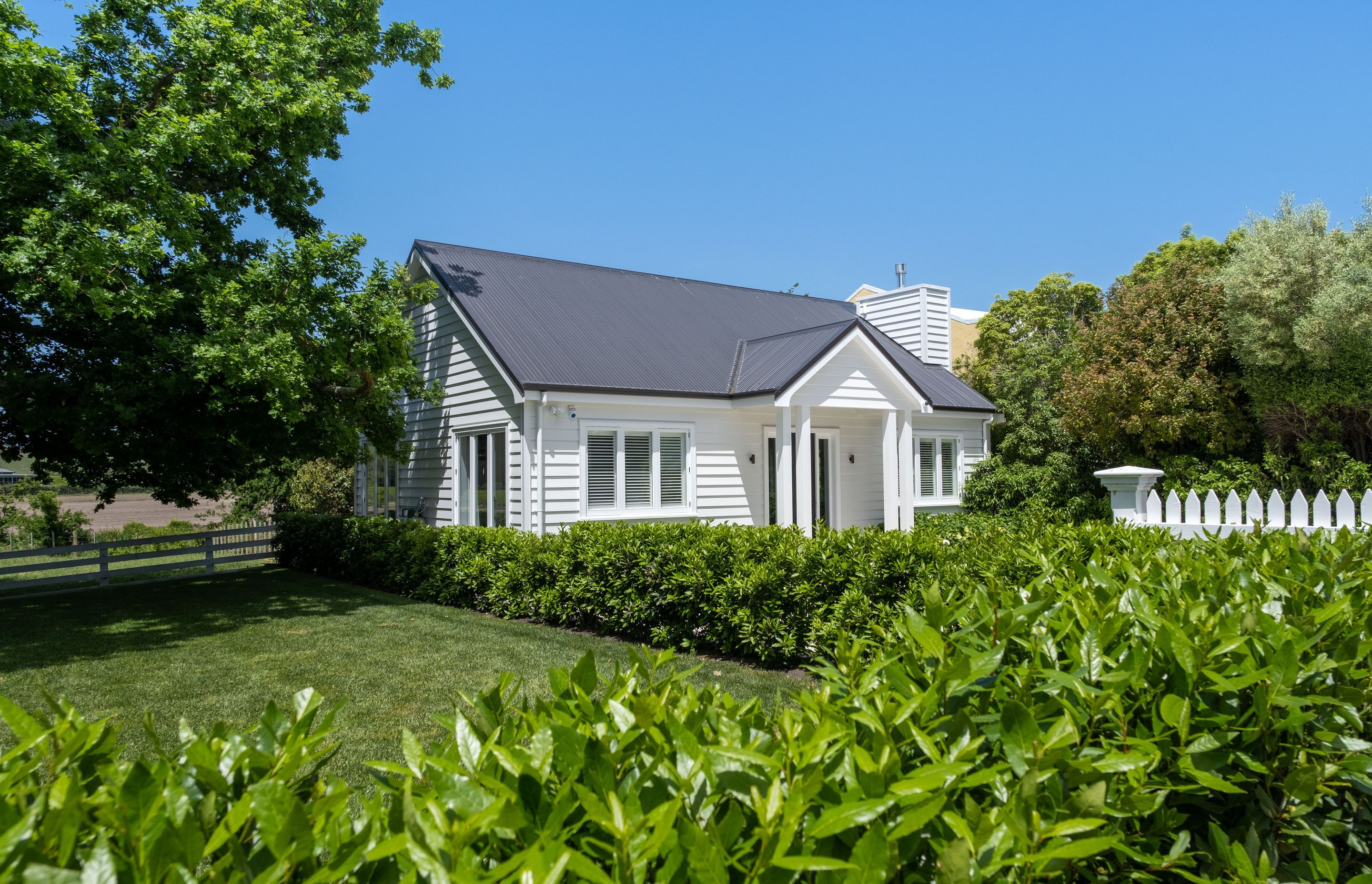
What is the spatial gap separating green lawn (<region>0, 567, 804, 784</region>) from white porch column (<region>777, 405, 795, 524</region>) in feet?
19.5

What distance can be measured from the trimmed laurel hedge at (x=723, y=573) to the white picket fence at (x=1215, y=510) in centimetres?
133

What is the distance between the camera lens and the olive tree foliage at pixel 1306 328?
14781 mm

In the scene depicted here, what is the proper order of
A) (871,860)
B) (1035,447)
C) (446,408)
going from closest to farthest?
(871,860)
(446,408)
(1035,447)

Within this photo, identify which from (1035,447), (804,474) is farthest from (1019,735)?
(1035,447)

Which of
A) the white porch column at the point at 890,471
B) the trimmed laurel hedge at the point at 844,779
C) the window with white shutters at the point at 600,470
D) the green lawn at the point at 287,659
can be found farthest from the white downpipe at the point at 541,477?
the trimmed laurel hedge at the point at 844,779

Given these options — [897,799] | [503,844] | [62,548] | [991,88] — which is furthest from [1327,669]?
[62,548]

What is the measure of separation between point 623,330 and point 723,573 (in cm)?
933

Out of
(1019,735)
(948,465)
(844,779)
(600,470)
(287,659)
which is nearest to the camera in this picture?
(844,779)

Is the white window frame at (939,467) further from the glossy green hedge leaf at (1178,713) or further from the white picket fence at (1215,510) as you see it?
the glossy green hedge leaf at (1178,713)

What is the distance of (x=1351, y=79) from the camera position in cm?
1195

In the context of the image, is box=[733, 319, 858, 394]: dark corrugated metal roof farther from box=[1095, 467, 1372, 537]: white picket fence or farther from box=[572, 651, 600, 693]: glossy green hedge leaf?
box=[572, 651, 600, 693]: glossy green hedge leaf

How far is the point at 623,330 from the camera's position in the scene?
16.8 meters

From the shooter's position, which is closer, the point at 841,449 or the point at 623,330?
the point at 623,330

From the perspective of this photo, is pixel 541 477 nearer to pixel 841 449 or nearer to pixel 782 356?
pixel 782 356
